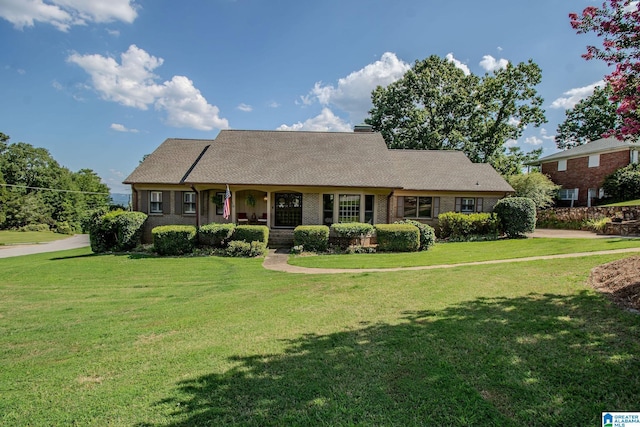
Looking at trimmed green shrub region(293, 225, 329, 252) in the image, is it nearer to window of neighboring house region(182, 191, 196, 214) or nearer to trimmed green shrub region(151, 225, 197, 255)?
trimmed green shrub region(151, 225, 197, 255)

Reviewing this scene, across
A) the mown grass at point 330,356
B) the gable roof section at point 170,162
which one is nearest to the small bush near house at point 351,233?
the mown grass at point 330,356

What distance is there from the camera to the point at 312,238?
48.8 ft

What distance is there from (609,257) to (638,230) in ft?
28.9

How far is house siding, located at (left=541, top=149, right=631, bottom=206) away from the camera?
87.1 feet

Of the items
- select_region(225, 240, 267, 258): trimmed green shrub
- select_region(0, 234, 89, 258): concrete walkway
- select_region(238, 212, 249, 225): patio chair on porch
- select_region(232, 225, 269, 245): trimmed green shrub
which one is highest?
select_region(238, 212, 249, 225): patio chair on porch

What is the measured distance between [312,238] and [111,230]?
9809mm

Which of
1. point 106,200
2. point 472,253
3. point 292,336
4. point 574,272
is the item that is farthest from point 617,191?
point 106,200

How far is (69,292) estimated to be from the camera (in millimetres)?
8852

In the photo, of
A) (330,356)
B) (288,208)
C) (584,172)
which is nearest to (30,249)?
(288,208)

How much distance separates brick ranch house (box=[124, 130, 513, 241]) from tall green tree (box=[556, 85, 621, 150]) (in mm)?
34429

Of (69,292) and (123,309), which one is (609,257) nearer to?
(123,309)

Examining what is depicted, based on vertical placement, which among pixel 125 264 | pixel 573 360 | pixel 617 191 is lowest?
pixel 125 264

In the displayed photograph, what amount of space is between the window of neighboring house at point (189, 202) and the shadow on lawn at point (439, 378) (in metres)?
15.2

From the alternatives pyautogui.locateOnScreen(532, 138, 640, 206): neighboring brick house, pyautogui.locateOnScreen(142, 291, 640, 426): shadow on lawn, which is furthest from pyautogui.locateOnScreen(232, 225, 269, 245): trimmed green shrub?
pyautogui.locateOnScreen(532, 138, 640, 206): neighboring brick house
